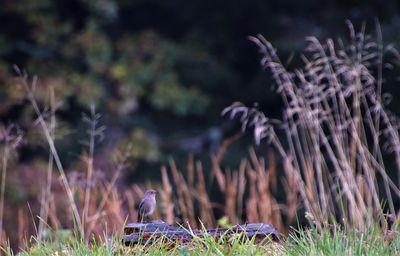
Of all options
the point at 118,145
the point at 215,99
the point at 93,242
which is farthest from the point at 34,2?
the point at 93,242

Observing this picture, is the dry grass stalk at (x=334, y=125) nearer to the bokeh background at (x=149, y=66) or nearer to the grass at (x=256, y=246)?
the grass at (x=256, y=246)

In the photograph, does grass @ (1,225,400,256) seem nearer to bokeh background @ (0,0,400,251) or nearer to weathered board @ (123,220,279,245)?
weathered board @ (123,220,279,245)

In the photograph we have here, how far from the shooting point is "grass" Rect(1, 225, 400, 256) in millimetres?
3689

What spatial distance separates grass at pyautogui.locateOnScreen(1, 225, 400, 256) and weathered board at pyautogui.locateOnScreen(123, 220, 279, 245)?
0.02 meters

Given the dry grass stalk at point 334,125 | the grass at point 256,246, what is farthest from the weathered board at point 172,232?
the dry grass stalk at point 334,125

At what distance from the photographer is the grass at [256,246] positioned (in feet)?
12.1

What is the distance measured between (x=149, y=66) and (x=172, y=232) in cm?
788

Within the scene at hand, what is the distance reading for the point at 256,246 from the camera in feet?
12.3

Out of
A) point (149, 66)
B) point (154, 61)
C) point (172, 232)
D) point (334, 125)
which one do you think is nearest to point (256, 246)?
point (172, 232)

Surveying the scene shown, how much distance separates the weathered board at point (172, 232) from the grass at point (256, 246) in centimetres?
2

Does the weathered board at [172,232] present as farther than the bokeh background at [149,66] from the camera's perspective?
No

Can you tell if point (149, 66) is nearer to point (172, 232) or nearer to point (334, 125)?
point (334, 125)

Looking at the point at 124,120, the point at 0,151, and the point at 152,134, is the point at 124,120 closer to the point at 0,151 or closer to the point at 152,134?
the point at 152,134

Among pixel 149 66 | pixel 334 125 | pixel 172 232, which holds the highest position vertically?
pixel 334 125
